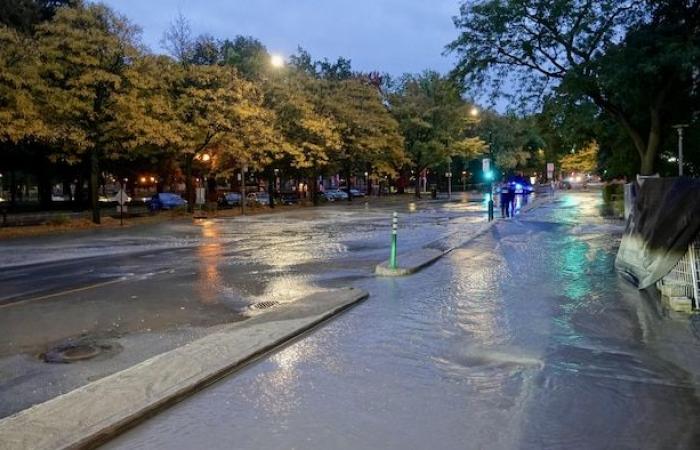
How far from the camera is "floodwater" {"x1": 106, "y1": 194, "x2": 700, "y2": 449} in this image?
504 cm

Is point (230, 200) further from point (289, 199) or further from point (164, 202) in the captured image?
point (164, 202)

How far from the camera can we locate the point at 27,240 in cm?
2431

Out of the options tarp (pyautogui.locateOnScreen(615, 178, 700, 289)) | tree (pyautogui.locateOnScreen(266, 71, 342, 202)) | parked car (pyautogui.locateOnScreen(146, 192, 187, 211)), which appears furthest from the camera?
parked car (pyautogui.locateOnScreen(146, 192, 187, 211))

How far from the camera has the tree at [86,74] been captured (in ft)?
91.0

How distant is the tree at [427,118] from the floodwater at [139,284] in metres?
40.9

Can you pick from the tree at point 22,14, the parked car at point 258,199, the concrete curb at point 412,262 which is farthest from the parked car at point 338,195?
the concrete curb at point 412,262

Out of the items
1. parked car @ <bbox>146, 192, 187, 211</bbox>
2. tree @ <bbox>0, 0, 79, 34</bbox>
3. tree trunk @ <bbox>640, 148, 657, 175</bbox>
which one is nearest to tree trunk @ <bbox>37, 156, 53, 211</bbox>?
parked car @ <bbox>146, 192, 187, 211</bbox>

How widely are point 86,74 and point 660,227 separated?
25029 mm

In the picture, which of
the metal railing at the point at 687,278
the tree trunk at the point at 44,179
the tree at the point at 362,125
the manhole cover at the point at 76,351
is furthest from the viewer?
the tree at the point at 362,125

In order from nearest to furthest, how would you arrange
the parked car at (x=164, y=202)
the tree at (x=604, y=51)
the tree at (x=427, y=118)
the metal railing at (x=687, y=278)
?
1. the metal railing at (x=687, y=278)
2. the tree at (x=604, y=51)
3. the parked car at (x=164, y=202)
4. the tree at (x=427, y=118)

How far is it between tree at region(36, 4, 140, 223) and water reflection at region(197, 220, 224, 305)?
7.95 meters

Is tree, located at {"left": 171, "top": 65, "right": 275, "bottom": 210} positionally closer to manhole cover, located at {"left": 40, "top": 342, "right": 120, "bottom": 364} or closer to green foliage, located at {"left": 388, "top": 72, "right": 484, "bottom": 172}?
green foliage, located at {"left": 388, "top": 72, "right": 484, "bottom": 172}

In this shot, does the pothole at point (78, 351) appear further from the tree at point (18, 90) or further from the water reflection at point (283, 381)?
the tree at point (18, 90)

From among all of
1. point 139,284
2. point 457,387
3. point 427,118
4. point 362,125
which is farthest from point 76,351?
point 427,118
